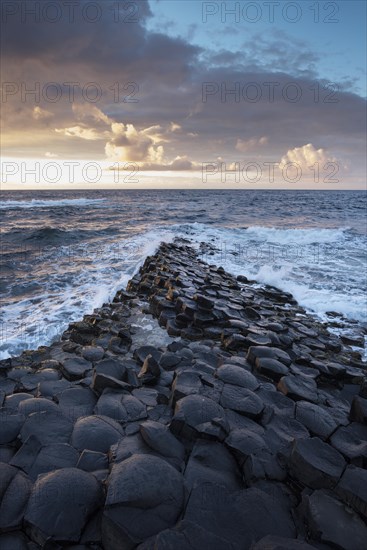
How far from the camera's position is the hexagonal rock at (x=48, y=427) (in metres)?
3.30

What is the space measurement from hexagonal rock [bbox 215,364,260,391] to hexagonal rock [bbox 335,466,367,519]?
5.06 feet

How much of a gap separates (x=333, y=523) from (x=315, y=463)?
550mm

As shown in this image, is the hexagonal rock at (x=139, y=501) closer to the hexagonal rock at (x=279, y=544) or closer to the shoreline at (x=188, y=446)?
the shoreline at (x=188, y=446)

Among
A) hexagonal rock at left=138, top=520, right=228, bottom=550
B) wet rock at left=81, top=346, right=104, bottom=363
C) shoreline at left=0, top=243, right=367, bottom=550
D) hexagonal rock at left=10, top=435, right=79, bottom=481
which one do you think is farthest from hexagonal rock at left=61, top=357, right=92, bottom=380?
hexagonal rock at left=138, top=520, right=228, bottom=550

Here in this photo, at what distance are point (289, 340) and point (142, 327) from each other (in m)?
3.23

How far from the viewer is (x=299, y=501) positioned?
2.83 m

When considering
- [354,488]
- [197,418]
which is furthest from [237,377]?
[354,488]

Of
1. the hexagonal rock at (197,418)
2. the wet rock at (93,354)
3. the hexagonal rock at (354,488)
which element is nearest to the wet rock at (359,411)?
the hexagonal rock at (354,488)

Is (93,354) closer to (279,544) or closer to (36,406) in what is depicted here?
(36,406)

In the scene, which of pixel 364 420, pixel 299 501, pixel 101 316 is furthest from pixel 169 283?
pixel 299 501

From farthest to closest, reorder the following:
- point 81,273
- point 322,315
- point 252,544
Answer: point 81,273
point 322,315
point 252,544

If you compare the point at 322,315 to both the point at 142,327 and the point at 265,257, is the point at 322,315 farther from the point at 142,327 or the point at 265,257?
the point at 265,257

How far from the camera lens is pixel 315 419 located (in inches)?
151

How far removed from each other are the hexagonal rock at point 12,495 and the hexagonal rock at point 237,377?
101 inches
